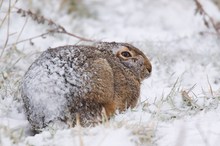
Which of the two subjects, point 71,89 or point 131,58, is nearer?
point 71,89

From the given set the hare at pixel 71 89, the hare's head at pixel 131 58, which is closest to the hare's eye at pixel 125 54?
the hare's head at pixel 131 58

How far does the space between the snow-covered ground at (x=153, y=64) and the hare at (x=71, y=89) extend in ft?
0.50

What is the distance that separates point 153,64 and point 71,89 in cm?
215

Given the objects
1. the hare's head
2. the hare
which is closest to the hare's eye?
the hare's head

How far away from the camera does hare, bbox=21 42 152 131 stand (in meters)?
3.67

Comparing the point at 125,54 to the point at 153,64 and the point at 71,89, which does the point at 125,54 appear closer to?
the point at 71,89

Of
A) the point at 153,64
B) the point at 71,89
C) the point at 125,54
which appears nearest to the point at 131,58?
the point at 125,54

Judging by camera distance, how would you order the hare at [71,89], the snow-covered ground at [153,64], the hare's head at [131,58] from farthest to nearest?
the hare's head at [131,58], the hare at [71,89], the snow-covered ground at [153,64]

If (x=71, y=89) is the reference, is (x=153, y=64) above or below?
above

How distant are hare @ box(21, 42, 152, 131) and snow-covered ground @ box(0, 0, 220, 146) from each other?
6.0 inches

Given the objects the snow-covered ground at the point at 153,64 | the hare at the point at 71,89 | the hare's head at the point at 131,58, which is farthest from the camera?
the hare's head at the point at 131,58

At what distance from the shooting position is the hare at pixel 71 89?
367 centimetres

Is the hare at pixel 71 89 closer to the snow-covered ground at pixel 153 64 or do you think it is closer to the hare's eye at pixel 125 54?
the snow-covered ground at pixel 153 64

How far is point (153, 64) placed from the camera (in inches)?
225
